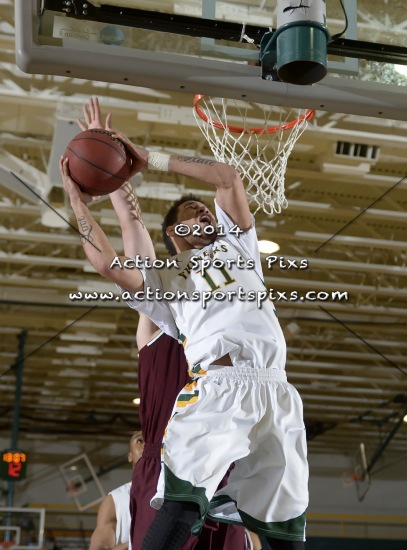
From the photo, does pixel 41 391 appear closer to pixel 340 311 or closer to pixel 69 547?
pixel 69 547

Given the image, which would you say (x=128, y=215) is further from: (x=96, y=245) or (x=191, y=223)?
(x=96, y=245)

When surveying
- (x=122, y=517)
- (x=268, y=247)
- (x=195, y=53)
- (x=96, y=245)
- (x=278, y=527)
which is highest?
(x=268, y=247)

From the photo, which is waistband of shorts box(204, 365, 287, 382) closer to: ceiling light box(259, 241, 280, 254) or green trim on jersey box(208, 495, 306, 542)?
green trim on jersey box(208, 495, 306, 542)

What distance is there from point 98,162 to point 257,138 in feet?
6.05

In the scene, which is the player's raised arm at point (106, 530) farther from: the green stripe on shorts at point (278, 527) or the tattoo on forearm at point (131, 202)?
the green stripe on shorts at point (278, 527)

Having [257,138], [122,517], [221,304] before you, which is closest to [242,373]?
[221,304]

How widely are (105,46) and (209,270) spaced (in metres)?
1.03

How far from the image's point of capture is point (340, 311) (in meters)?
12.2

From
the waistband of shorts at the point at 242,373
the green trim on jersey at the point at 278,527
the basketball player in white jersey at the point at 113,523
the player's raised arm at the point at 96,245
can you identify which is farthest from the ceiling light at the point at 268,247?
the green trim on jersey at the point at 278,527

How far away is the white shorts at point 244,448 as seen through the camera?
274cm

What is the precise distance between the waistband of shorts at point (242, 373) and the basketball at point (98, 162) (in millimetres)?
760

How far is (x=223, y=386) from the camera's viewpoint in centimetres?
291

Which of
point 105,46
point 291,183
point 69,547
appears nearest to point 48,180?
point 291,183

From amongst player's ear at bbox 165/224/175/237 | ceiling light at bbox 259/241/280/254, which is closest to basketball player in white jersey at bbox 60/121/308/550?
player's ear at bbox 165/224/175/237
